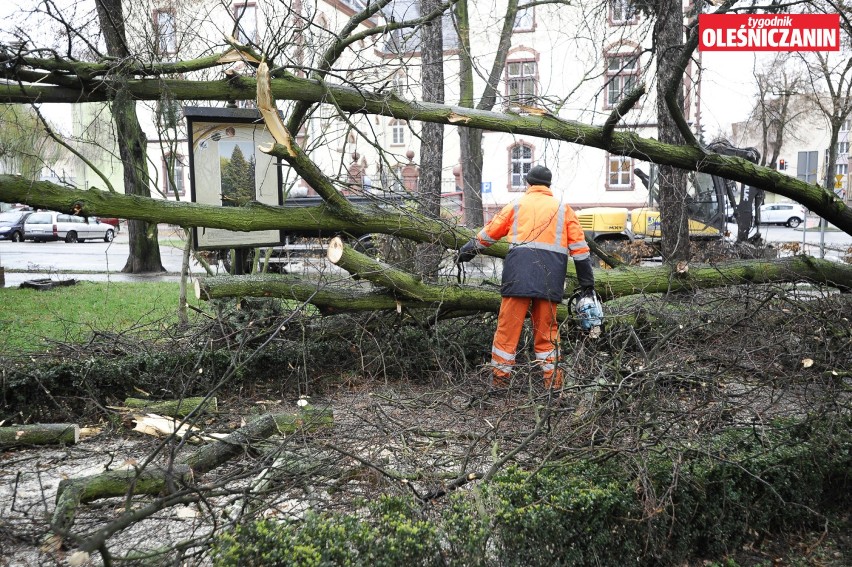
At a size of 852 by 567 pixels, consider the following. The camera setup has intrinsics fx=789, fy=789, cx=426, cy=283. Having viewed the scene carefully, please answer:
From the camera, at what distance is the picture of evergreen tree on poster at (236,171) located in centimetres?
773

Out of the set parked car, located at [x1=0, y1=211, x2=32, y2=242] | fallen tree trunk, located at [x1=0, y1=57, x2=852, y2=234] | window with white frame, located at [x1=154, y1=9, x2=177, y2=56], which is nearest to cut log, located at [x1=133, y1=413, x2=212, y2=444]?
fallen tree trunk, located at [x1=0, y1=57, x2=852, y2=234]

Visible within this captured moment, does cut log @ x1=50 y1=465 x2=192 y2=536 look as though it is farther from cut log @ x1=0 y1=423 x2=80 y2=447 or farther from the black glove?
the black glove

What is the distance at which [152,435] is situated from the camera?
18.3 feet

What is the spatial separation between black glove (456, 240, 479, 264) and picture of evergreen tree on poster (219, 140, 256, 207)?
224 cm

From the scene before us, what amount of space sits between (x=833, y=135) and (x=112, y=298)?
20.1m

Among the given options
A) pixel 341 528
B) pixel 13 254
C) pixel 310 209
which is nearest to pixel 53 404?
pixel 310 209

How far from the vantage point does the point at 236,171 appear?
7781mm

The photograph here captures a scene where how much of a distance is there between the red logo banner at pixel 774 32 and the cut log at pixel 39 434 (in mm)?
7158

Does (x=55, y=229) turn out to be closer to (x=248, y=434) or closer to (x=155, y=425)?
(x=155, y=425)

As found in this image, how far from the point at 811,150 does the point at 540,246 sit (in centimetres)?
3337

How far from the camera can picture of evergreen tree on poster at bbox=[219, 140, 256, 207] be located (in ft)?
25.4

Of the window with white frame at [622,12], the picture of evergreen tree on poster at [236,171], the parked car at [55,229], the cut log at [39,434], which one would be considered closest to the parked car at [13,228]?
the parked car at [55,229]

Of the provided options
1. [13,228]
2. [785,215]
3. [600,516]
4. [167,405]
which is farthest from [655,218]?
[13,228]

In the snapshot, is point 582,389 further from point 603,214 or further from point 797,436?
point 603,214
